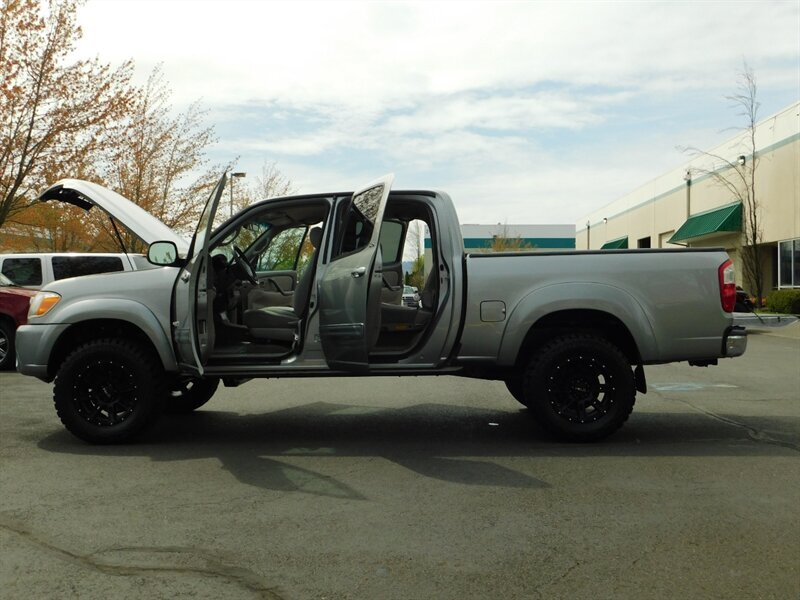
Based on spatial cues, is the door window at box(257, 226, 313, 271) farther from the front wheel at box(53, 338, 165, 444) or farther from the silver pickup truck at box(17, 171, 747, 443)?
the front wheel at box(53, 338, 165, 444)

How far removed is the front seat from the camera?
6.84 m

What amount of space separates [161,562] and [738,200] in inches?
1262

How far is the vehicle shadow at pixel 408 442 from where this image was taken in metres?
5.73

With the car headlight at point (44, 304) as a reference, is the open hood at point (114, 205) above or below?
above

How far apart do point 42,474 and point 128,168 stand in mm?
24233

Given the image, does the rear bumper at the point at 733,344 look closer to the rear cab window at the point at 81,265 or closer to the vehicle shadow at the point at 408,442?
the vehicle shadow at the point at 408,442

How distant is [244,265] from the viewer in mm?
7496

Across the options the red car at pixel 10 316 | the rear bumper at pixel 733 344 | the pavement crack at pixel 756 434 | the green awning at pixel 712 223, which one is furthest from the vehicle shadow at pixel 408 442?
the green awning at pixel 712 223

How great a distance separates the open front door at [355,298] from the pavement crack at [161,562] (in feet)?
8.00

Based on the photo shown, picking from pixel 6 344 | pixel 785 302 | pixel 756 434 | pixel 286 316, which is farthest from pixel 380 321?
pixel 785 302

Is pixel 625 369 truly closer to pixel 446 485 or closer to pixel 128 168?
pixel 446 485

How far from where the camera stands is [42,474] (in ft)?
18.7

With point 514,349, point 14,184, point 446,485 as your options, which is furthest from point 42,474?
point 14,184

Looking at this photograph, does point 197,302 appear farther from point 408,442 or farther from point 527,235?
point 527,235
